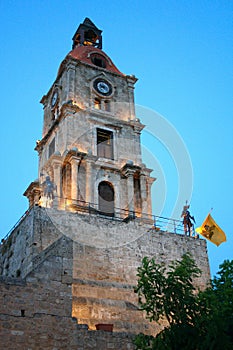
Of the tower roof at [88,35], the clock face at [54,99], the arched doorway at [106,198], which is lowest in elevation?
the arched doorway at [106,198]

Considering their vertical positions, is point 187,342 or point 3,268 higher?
point 3,268

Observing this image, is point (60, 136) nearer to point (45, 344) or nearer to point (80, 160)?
point (80, 160)

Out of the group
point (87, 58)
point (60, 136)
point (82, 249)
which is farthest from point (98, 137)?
point (82, 249)

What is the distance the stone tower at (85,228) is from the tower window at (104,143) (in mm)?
77

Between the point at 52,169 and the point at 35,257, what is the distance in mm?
10636

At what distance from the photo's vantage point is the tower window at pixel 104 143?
35.3 meters

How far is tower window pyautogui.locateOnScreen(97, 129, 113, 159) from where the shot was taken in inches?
1391

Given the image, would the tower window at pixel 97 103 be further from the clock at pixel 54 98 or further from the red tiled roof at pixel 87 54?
the red tiled roof at pixel 87 54

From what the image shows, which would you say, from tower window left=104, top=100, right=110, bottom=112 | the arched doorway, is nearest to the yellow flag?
the arched doorway

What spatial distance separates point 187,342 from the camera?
1731cm

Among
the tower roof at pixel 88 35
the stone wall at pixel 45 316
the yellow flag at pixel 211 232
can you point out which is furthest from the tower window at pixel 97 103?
the stone wall at pixel 45 316

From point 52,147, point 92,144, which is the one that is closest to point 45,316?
point 92,144

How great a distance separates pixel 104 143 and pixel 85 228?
Result: 9597 mm

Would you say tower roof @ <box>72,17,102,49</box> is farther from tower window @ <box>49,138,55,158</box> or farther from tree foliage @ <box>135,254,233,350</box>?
tree foliage @ <box>135,254,233,350</box>
